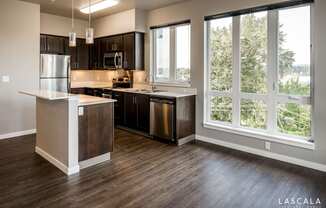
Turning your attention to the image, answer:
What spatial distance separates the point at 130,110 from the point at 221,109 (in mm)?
2059

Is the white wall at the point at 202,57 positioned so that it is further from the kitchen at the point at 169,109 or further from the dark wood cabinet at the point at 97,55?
→ the dark wood cabinet at the point at 97,55

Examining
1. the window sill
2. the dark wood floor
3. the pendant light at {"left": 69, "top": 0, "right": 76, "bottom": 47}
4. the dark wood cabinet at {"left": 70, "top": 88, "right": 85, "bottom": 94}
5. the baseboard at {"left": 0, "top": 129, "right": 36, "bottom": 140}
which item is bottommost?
the dark wood floor

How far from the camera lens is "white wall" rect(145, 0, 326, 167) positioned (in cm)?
348

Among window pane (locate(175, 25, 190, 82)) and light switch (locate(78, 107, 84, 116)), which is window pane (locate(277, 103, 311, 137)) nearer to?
window pane (locate(175, 25, 190, 82))

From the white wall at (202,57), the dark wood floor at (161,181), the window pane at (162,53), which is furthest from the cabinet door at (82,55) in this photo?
the dark wood floor at (161,181)

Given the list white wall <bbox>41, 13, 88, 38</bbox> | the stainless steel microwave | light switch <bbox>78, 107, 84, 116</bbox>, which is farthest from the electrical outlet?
white wall <bbox>41, 13, 88, 38</bbox>

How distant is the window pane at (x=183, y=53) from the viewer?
530cm

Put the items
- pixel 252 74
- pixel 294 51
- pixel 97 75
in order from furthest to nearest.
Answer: pixel 97 75 < pixel 252 74 < pixel 294 51

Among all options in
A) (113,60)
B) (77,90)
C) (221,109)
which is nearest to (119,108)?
(113,60)

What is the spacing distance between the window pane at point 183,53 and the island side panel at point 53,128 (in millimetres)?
2778

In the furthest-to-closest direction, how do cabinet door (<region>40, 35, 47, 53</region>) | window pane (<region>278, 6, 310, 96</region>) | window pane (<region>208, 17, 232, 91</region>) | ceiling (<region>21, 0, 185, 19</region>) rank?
cabinet door (<region>40, 35, 47, 53</region>), ceiling (<region>21, 0, 185, 19</region>), window pane (<region>208, 17, 232, 91</region>), window pane (<region>278, 6, 310, 96</region>)

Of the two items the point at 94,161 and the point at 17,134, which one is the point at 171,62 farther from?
the point at 17,134

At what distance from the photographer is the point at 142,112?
540 cm

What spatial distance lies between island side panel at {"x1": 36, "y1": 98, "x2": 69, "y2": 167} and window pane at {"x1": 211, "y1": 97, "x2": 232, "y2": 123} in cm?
280
